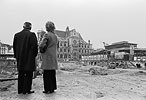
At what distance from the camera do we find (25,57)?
3.99 metres

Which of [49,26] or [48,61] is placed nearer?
[48,61]

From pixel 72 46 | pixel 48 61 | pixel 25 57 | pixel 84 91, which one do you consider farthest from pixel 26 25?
pixel 72 46

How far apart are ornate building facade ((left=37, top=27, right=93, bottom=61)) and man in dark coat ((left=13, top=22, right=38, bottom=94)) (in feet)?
271

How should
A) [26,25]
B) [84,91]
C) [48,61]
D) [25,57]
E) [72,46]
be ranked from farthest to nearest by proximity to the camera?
1. [72,46]
2. [84,91]
3. [26,25]
4. [48,61]
5. [25,57]

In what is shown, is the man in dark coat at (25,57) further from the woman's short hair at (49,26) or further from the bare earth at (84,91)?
the woman's short hair at (49,26)

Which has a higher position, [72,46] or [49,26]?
[72,46]

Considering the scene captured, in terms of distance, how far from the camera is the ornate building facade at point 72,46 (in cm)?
8849

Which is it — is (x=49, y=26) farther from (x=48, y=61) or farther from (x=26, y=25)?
(x=48, y=61)

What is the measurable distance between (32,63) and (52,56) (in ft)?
1.79

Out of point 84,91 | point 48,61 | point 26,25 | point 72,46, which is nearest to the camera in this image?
point 48,61

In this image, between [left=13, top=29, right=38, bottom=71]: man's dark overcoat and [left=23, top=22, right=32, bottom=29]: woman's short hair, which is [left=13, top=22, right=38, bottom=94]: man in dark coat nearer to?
[left=13, top=29, right=38, bottom=71]: man's dark overcoat

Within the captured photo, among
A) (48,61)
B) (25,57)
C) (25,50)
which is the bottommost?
(48,61)

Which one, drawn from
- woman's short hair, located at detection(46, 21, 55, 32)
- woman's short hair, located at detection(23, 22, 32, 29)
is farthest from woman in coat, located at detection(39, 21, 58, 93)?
woman's short hair, located at detection(23, 22, 32, 29)

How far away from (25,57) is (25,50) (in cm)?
18
